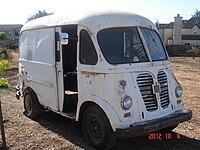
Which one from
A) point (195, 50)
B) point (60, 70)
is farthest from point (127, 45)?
point (195, 50)

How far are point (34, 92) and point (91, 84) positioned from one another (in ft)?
8.91

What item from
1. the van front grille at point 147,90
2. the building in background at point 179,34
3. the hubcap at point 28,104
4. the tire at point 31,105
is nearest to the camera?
the van front grille at point 147,90

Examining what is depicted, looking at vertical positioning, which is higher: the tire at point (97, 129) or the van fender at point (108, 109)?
the van fender at point (108, 109)

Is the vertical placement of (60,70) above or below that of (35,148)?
above

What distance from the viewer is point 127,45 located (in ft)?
18.9

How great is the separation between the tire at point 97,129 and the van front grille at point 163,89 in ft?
3.93

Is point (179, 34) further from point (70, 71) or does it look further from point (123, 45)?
point (123, 45)

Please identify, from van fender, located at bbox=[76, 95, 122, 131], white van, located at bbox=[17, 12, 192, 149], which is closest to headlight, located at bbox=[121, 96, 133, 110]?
white van, located at bbox=[17, 12, 192, 149]

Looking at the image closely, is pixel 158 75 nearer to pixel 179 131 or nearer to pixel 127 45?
pixel 127 45

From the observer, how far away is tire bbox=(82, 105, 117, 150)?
5.30 m

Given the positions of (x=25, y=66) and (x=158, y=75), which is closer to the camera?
(x=158, y=75)

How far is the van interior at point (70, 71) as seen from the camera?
6.83m
